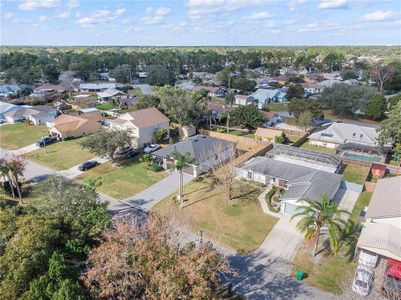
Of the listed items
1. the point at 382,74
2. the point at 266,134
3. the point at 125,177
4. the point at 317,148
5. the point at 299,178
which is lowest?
the point at 125,177

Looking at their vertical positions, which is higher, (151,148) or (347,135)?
(347,135)

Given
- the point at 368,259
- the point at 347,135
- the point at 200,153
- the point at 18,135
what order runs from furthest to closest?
the point at 18,135 → the point at 347,135 → the point at 200,153 → the point at 368,259

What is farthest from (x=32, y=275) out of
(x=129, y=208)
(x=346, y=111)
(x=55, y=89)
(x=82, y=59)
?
(x=82, y=59)

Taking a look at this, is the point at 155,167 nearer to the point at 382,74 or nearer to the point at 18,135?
the point at 18,135

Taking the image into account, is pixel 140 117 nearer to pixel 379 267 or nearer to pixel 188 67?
pixel 379 267

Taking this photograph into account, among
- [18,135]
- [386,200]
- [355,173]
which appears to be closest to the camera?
[386,200]

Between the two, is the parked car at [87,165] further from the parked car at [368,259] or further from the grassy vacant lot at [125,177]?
the parked car at [368,259]

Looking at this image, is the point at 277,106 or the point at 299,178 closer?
the point at 299,178

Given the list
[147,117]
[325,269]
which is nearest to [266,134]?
[147,117]
